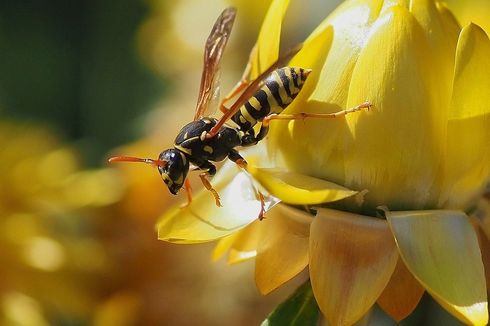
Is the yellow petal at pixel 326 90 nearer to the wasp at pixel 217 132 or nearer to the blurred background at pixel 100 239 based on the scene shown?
the wasp at pixel 217 132

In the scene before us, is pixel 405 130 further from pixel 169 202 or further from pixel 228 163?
pixel 169 202

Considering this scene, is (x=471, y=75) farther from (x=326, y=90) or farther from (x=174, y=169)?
(x=174, y=169)

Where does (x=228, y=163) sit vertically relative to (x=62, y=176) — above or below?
below

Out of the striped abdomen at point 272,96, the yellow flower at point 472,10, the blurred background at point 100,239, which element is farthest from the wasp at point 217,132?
the yellow flower at point 472,10

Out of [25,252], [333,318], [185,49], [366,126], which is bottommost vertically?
[333,318]

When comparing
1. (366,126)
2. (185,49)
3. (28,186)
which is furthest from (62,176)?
(366,126)

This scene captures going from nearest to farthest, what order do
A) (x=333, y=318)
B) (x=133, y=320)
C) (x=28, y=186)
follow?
(x=333, y=318), (x=133, y=320), (x=28, y=186)

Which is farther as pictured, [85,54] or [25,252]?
[85,54]

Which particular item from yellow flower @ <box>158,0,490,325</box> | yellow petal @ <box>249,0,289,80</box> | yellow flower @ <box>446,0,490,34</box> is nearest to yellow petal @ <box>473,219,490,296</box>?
yellow flower @ <box>158,0,490,325</box>
